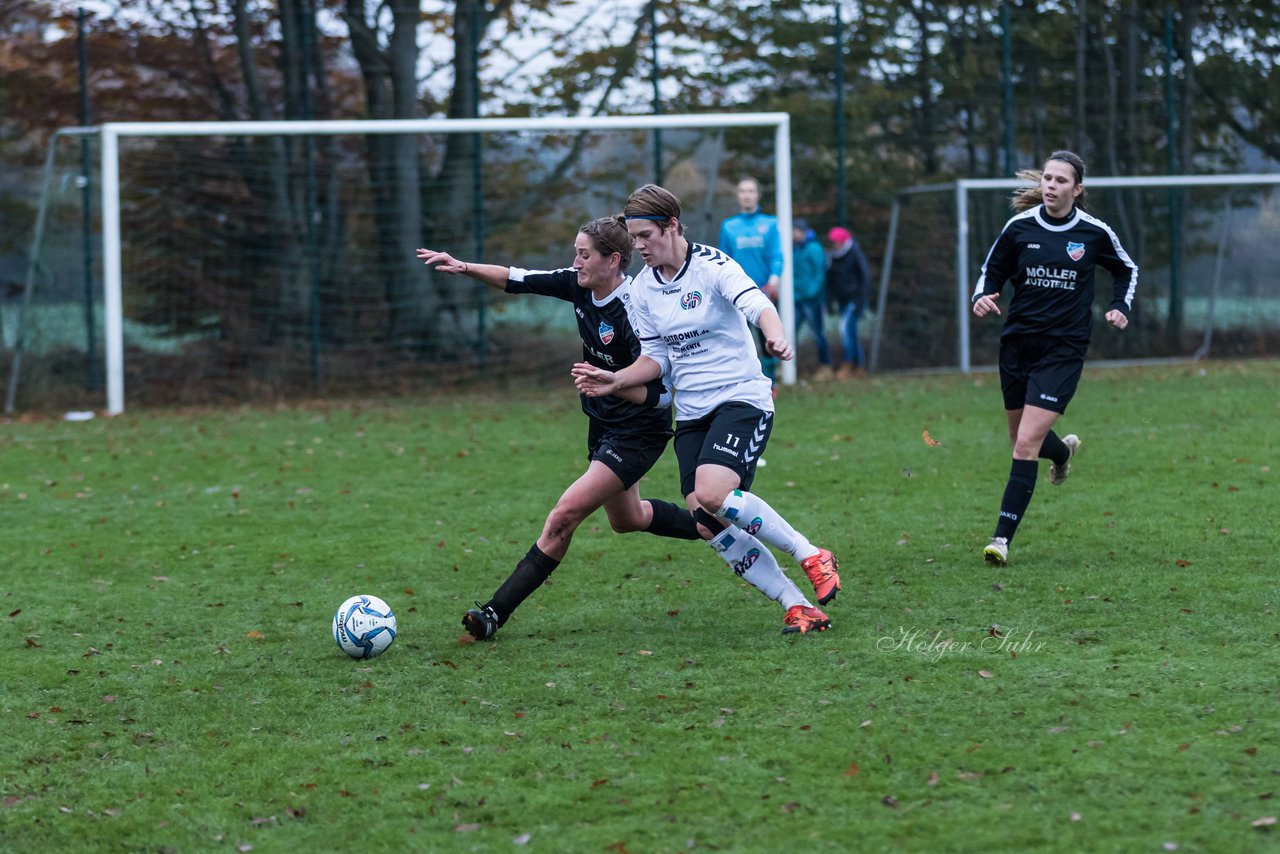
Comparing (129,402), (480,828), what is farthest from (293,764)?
(129,402)

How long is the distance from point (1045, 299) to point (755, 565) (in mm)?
2363

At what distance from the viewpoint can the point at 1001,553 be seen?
688 cm

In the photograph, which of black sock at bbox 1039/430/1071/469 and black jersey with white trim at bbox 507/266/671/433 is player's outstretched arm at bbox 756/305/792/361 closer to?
black jersey with white trim at bbox 507/266/671/433

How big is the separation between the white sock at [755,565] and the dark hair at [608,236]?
1180 mm

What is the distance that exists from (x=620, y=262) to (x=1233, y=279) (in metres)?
16.0

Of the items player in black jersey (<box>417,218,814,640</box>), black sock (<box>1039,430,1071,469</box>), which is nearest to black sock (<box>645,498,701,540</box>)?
player in black jersey (<box>417,218,814,640</box>)

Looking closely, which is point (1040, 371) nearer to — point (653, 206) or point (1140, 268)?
point (653, 206)

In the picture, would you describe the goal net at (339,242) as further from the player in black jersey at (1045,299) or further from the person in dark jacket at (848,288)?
the player in black jersey at (1045,299)

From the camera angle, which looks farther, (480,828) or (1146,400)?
(1146,400)

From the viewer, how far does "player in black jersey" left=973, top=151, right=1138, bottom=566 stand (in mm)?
7129

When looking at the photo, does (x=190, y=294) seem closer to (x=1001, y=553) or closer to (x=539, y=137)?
(x=539, y=137)

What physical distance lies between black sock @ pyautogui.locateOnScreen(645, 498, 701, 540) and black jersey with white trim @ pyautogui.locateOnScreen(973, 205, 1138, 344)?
1.92 m

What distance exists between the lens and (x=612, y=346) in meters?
6.06

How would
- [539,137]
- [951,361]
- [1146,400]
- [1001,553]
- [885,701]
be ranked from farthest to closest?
[951,361]
[539,137]
[1146,400]
[1001,553]
[885,701]
